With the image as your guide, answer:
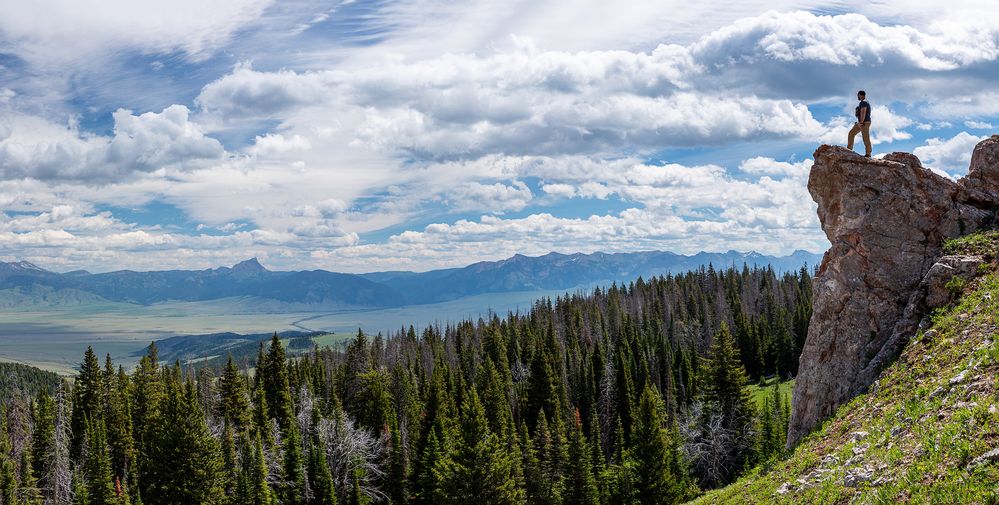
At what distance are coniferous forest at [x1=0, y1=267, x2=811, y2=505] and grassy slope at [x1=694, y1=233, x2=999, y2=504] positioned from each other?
34250 mm

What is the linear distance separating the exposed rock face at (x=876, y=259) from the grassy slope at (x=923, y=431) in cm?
129

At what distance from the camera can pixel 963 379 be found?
1880cm

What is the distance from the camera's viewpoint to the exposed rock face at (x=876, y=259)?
25516mm

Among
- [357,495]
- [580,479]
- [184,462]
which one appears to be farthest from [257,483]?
[580,479]

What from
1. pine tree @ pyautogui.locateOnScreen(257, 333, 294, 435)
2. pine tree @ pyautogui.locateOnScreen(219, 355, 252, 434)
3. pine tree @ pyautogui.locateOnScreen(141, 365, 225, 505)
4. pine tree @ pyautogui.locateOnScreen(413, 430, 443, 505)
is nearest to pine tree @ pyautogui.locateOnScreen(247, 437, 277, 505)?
pine tree @ pyautogui.locateOnScreen(141, 365, 225, 505)

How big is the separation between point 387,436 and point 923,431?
64676mm

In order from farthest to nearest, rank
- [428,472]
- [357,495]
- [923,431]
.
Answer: [428,472] < [357,495] < [923,431]

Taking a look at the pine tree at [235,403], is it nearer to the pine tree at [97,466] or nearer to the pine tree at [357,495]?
the pine tree at [97,466]

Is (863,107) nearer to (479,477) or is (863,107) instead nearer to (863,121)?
(863,121)

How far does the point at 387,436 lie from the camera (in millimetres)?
75625

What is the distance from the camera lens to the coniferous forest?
58406 millimetres

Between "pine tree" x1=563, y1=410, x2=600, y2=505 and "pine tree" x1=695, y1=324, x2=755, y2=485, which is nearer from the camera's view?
"pine tree" x1=695, y1=324, x2=755, y2=485

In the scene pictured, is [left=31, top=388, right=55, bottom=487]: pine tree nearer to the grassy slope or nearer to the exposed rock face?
the grassy slope

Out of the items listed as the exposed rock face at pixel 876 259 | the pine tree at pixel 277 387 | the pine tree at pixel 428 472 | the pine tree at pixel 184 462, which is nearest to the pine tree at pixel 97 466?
the pine tree at pixel 184 462
